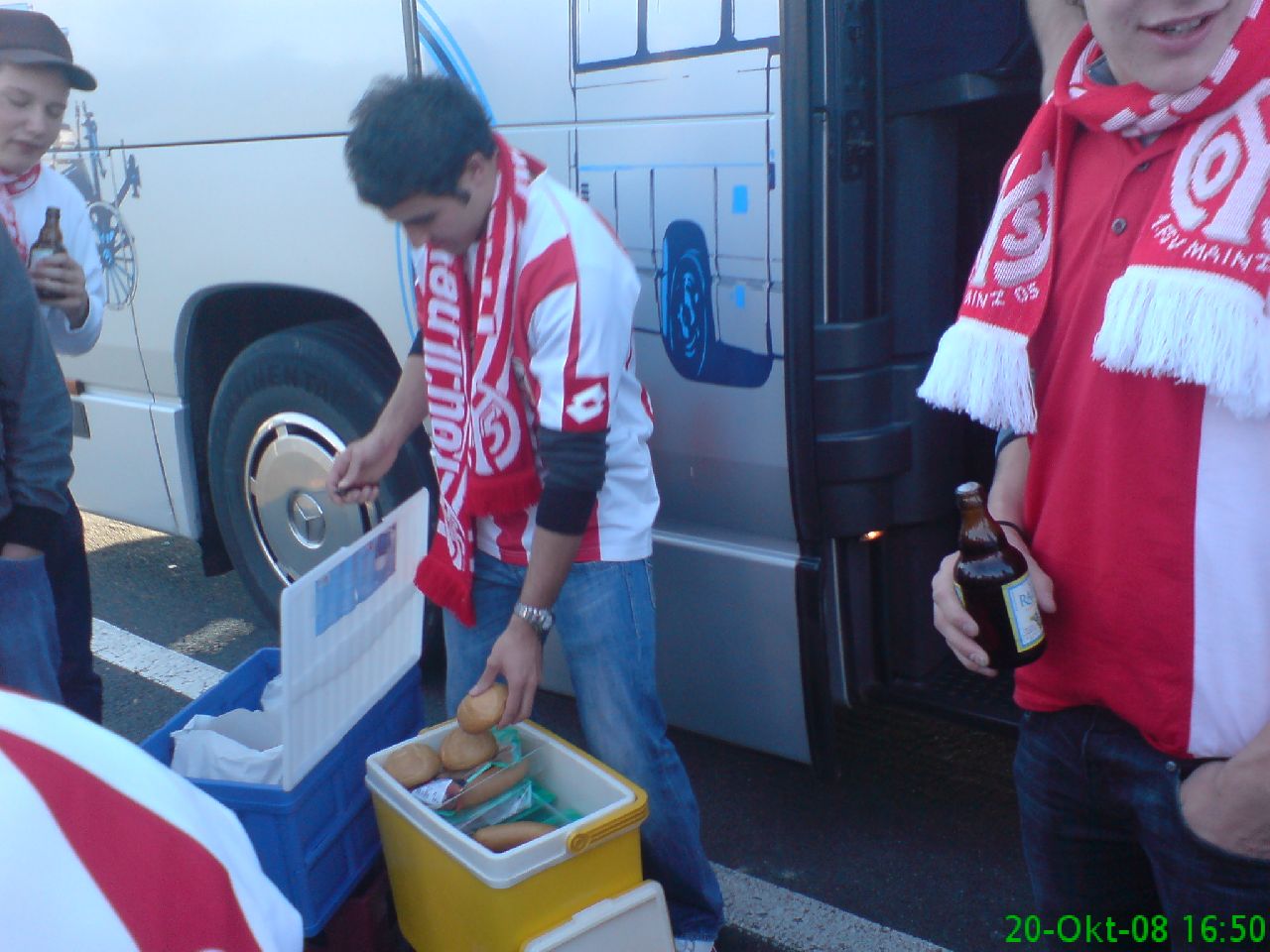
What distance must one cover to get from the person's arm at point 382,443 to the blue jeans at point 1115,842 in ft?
4.98

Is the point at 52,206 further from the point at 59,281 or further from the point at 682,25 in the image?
the point at 682,25

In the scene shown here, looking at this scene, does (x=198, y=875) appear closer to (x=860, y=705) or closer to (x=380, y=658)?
(x=380, y=658)

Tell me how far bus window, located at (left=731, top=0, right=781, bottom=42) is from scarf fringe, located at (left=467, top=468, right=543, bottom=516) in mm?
937

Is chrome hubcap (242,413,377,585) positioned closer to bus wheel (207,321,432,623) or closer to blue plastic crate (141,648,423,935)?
bus wheel (207,321,432,623)

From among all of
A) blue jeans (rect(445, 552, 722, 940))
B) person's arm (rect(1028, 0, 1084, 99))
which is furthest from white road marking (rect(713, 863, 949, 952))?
person's arm (rect(1028, 0, 1084, 99))

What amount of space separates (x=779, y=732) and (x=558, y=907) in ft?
2.62

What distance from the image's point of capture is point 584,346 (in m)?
2.04

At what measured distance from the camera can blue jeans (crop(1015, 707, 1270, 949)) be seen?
1288 mm

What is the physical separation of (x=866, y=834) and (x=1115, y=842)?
157 cm

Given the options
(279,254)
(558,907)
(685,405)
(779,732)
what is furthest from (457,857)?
(279,254)

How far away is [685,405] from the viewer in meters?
2.66

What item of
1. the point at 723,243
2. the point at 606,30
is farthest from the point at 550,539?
the point at 606,30

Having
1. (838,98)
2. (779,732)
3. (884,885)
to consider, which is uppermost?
(838,98)

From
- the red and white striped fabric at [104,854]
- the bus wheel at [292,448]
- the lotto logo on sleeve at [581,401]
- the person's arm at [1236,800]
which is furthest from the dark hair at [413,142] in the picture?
the person's arm at [1236,800]
